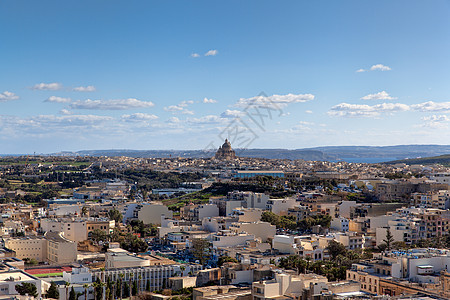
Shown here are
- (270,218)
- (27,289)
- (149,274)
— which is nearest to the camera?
(27,289)

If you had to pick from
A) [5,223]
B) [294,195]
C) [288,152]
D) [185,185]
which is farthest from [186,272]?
[288,152]

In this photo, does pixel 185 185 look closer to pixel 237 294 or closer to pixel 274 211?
pixel 274 211

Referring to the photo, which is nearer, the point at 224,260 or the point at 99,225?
the point at 224,260

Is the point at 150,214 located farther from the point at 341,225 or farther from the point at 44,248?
the point at 341,225

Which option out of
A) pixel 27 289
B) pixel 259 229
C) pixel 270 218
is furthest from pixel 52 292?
pixel 270 218

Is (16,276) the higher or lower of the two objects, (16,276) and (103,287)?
the higher

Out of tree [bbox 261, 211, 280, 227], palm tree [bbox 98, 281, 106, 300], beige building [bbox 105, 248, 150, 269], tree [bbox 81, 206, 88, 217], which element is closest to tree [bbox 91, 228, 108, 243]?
beige building [bbox 105, 248, 150, 269]

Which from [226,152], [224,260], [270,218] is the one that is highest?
[226,152]
